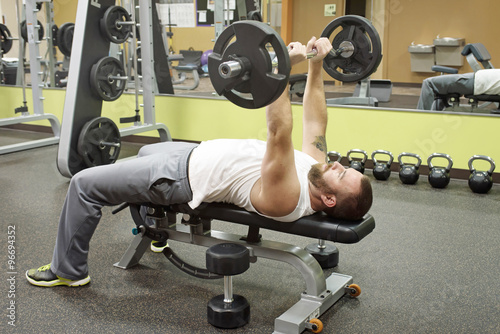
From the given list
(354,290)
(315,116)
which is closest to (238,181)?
(315,116)

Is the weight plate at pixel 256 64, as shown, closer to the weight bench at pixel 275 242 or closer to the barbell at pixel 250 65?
the barbell at pixel 250 65

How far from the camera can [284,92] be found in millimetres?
1737

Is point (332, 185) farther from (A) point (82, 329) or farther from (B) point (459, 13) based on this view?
(B) point (459, 13)

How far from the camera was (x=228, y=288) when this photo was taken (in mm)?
1928

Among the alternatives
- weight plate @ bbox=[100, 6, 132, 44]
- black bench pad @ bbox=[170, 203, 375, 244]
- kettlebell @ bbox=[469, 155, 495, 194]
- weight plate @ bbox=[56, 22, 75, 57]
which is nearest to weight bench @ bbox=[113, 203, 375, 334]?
black bench pad @ bbox=[170, 203, 375, 244]

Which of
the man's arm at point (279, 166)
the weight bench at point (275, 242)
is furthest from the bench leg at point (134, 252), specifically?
the man's arm at point (279, 166)

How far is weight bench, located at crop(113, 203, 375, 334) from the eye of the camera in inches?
73.5

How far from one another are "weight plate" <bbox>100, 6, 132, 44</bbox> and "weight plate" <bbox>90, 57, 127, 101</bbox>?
170mm

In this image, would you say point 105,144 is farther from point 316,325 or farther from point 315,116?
point 316,325

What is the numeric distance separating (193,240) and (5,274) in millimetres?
850

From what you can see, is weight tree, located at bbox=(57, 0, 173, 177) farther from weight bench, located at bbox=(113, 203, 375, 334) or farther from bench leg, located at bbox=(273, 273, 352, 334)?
bench leg, located at bbox=(273, 273, 352, 334)

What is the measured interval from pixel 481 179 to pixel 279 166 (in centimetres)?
237

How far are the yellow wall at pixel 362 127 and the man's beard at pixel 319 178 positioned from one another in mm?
2361

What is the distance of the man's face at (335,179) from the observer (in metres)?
1.88
